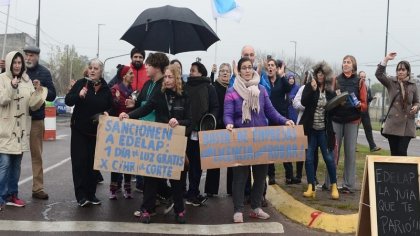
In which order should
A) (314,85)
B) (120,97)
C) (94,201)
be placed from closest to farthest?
(94,201)
(314,85)
(120,97)

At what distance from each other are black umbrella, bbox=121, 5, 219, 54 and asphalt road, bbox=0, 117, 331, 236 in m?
2.35

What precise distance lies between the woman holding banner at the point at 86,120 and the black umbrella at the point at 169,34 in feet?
4.38

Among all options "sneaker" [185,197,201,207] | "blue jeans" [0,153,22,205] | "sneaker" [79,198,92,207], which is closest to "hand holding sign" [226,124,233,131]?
"sneaker" [185,197,201,207]

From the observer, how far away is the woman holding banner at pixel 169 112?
19.2 ft

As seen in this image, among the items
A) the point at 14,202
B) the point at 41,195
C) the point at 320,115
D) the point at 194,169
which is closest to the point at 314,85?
the point at 320,115

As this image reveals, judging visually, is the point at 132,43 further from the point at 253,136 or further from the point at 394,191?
the point at 394,191

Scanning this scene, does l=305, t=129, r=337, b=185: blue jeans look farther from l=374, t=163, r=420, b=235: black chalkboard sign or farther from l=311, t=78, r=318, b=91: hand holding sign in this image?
l=374, t=163, r=420, b=235: black chalkboard sign

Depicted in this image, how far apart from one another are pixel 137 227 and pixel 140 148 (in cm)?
92

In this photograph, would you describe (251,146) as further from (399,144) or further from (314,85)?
(399,144)

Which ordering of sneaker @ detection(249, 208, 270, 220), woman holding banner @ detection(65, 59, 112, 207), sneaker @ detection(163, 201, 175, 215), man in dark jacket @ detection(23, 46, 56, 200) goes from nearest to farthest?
sneaker @ detection(249, 208, 270, 220)
sneaker @ detection(163, 201, 175, 215)
woman holding banner @ detection(65, 59, 112, 207)
man in dark jacket @ detection(23, 46, 56, 200)

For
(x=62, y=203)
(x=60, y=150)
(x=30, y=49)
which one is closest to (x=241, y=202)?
(x=62, y=203)

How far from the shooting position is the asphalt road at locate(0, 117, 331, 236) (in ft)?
18.0

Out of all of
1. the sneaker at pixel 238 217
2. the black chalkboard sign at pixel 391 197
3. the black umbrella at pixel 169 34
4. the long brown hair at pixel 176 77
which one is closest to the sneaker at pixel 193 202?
the sneaker at pixel 238 217

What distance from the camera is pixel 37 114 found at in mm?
6832
